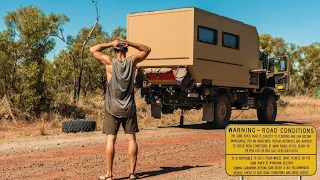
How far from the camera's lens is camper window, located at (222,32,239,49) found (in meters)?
14.8

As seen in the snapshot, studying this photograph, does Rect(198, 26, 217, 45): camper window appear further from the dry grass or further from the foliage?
the foliage

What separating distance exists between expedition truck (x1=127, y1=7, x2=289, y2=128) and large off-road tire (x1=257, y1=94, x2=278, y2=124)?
1.42 metres

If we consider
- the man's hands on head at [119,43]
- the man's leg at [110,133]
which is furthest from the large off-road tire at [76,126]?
the man's hands on head at [119,43]

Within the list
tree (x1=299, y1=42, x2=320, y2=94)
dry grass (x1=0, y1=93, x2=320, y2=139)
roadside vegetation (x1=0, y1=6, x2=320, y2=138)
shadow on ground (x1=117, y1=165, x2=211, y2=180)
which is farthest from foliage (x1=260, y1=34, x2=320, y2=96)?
shadow on ground (x1=117, y1=165, x2=211, y2=180)

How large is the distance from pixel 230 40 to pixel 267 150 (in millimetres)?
10469

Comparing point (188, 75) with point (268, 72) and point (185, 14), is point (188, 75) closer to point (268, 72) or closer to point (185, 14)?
point (185, 14)

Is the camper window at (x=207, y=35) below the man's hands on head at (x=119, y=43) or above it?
above

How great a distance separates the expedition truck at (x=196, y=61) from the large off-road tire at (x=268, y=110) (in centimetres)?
142

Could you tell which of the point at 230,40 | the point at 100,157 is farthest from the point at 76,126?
the point at 230,40

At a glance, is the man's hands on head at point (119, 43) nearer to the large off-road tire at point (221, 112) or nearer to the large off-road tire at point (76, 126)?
the large off-road tire at point (76, 126)

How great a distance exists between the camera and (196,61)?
1341cm

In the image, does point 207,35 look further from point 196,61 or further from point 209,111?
point 209,111

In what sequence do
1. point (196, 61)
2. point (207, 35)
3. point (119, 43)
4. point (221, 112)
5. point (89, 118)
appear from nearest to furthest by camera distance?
1. point (119, 43)
2. point (196, 61)
3. point (207, 35)
4. point (221, 112)
5. point (89, 118)

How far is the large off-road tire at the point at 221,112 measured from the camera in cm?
1509
